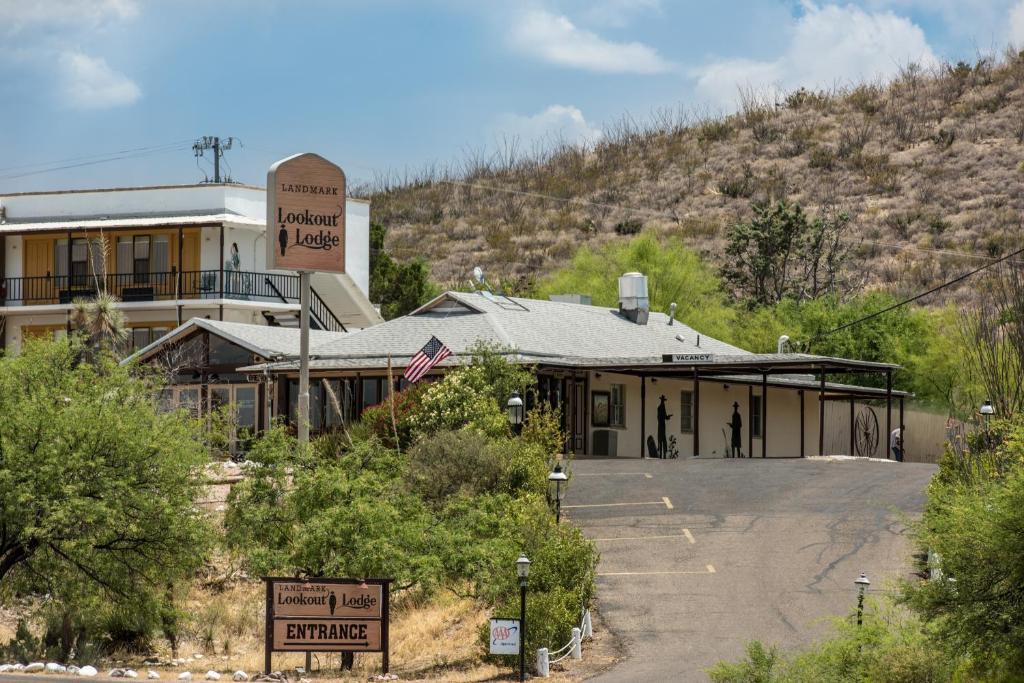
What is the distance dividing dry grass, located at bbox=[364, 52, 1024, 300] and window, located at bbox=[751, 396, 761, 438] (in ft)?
126

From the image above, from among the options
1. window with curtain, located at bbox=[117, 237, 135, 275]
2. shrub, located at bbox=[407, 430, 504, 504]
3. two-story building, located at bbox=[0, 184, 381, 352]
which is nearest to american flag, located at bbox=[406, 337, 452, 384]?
shrub, located at bbox=[407, 430, 504, 504]

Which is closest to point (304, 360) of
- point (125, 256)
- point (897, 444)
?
point (897, 444)

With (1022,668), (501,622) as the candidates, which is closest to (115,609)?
(501,622)

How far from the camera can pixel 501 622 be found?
25.2 m

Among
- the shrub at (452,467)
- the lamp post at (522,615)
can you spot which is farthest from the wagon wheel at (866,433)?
the lamp post at (522,615)

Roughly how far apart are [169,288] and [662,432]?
2134cm

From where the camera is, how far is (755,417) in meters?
55.7

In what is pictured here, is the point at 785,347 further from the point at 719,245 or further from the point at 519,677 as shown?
the point at 719,245

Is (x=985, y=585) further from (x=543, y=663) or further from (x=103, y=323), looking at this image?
(x=103, y=323)

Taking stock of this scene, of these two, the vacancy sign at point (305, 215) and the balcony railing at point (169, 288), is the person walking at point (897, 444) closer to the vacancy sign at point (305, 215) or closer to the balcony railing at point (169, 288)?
the vacancy sign at point (305, 215)

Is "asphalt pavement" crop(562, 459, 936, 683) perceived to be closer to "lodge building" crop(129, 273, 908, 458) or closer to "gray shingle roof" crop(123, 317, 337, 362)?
"lodge building" crop(129, 273, 908, 458)

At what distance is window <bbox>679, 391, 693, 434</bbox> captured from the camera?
52750 mm

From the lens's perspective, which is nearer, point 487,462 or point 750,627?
point 750,627

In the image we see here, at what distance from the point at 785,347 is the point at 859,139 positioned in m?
68.3
